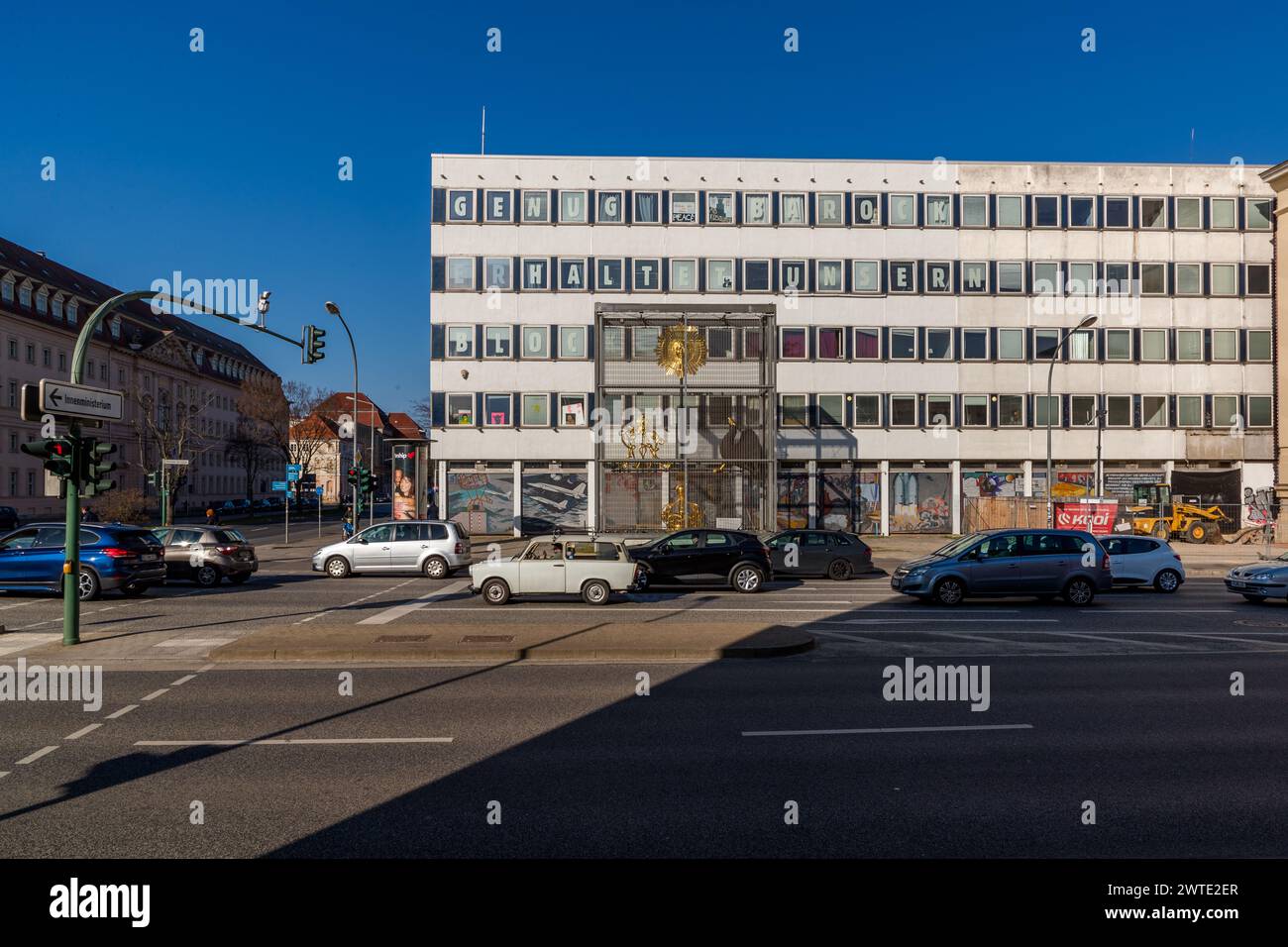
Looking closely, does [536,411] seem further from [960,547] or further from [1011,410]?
[960,547]

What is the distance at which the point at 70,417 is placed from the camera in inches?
526

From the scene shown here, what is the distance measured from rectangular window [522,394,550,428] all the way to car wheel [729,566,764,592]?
20430 millimetres

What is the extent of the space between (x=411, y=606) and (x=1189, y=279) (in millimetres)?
41081

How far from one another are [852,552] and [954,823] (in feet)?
63.0

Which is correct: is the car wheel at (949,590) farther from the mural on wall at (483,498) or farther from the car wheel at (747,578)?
the mural on wall at (483,498)

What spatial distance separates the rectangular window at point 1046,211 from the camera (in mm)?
41844

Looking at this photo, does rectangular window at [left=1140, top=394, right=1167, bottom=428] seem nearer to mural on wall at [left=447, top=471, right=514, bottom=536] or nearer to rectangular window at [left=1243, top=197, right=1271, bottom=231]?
rectangular window at [left=1243, top=197, right=1271, bottom=231]

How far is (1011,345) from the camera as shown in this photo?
1649 inches

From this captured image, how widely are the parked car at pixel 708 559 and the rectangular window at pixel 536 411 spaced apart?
19.3m

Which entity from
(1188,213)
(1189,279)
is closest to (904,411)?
(1189,279)

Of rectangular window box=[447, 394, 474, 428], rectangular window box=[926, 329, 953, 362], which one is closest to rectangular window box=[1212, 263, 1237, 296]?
rectangular window box=[926, 329, 953, 362]

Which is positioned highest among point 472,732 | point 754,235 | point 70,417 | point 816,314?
point 754,235
